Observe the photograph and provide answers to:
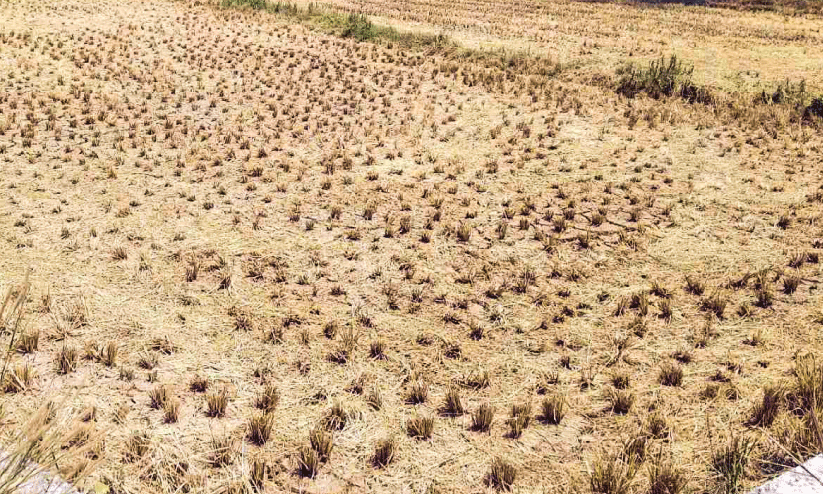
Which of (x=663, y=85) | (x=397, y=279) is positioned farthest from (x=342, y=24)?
(x=397, y=279)

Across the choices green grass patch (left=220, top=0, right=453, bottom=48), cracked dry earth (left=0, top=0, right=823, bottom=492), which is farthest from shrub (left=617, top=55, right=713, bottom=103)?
green grass patch (left=220, top=0, right=453, bottom=48)

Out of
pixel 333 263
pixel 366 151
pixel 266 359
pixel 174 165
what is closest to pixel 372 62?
pixel 366 151

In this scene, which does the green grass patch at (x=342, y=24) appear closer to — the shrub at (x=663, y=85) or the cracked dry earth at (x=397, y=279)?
the shrub at (x=663, y=85)

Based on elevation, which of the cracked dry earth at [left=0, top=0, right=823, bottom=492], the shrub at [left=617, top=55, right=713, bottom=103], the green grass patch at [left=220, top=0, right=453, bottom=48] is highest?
the green grass patch at [left=220, top=0, right=453, bottom=48]

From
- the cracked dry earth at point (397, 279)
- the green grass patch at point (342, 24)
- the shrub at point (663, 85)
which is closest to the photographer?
the cracked dry earth at point (397, 279)

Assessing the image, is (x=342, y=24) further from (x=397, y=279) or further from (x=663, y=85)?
(x=397, y=279)

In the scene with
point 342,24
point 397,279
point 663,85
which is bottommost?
point 397,279

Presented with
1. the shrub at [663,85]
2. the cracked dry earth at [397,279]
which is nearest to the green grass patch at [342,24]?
the shrub at [663,85]

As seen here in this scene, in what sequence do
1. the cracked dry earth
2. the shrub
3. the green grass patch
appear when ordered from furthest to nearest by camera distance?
the green grass patch, the shrub, the cracked dry earth

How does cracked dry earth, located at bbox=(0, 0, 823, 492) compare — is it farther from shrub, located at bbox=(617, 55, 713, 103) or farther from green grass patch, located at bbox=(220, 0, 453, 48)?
green grass patch, located at bbox=(220, 0, 453, 48)

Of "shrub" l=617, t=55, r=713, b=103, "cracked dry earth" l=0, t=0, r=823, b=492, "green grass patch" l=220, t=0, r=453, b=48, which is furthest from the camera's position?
"green grass patch" l=220, t=0, r=453, b=48
